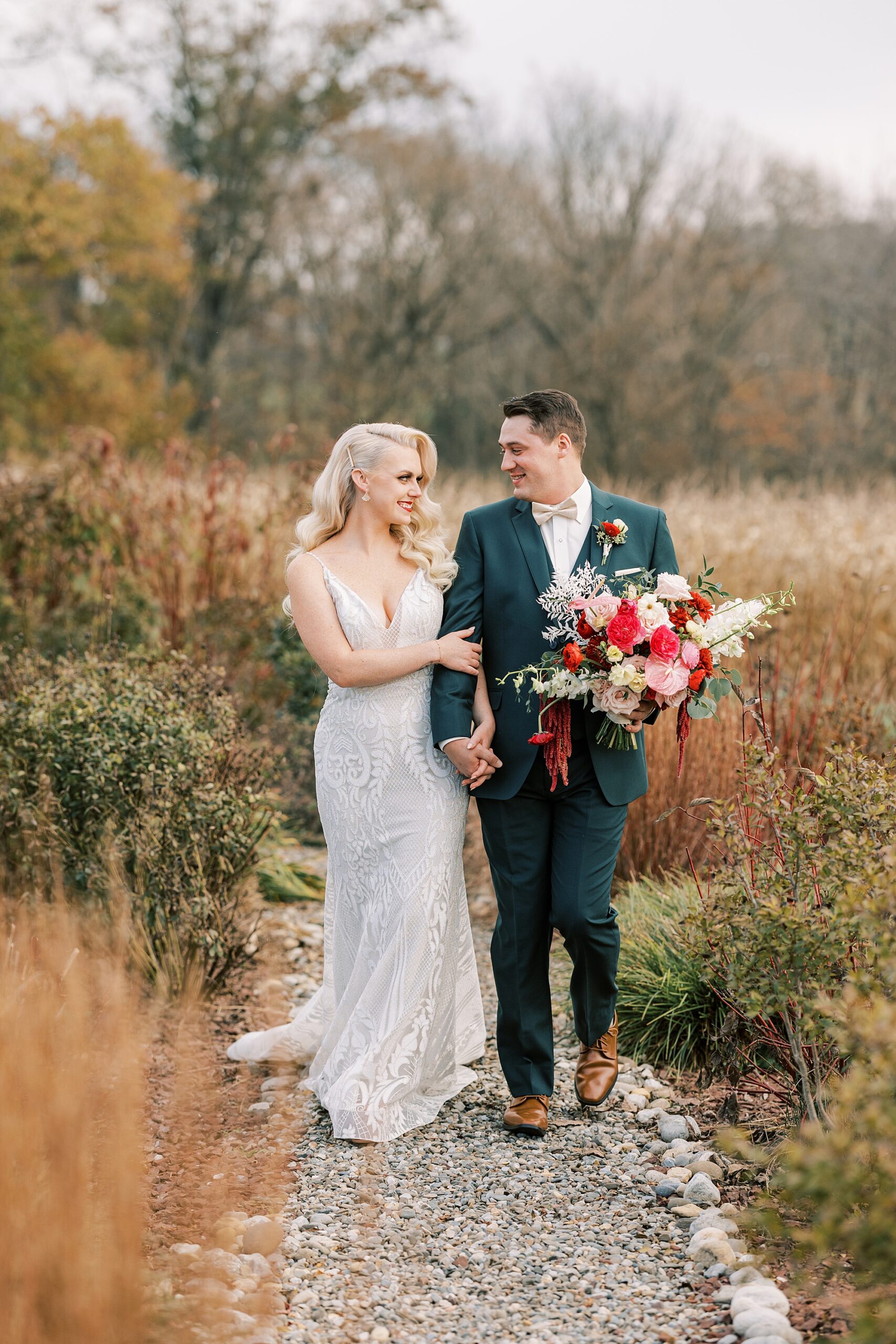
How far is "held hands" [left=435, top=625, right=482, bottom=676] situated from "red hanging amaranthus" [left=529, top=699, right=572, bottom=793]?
317mm

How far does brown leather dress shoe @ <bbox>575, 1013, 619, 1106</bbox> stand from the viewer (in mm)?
3650

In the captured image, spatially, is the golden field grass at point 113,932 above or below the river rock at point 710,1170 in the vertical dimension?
above

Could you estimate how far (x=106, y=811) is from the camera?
15.0 feet

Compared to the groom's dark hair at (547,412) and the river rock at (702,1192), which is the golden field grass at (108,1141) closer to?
the river rock at (702,1192)

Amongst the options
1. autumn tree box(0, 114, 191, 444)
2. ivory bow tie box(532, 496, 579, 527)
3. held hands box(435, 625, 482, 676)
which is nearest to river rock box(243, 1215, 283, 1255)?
held hands box(435, 625, 482, 676)

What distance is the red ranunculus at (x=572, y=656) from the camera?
10.5 ft

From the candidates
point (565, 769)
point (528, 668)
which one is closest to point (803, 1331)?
point (565, 769)

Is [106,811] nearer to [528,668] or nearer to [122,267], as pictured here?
[528,668]

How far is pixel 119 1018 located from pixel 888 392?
26.0 metres

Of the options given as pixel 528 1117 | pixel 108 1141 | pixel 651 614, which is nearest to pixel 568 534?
pixel 651 614

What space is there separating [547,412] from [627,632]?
79cm

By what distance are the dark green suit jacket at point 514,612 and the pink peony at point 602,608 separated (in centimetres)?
29

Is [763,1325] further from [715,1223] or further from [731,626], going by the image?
[731,626]

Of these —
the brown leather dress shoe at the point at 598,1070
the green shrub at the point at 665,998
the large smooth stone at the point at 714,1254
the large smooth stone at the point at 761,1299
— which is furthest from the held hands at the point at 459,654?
the large smooth stone at the point at 761,1299
